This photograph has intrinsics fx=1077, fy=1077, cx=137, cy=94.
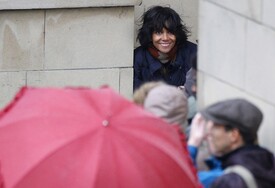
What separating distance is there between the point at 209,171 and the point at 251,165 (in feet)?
1.49

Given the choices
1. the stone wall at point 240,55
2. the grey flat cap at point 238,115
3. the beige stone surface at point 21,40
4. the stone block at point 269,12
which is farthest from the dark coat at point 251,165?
the beige stone surface at point 21,40

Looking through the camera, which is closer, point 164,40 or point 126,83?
point 164,40

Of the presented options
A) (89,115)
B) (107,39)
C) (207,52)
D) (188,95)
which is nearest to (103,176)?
(89,115)

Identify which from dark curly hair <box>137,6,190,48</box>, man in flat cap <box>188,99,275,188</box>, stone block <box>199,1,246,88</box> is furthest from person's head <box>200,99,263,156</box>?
dark curly hair <box>137,6,190,48</box>

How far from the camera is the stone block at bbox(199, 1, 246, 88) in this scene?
668 cm

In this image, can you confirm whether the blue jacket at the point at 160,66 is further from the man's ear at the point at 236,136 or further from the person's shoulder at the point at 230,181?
the person's shoulder at the point at 230,181

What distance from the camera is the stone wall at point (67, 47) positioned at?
10164mm

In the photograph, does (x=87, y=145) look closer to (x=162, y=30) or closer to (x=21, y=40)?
(x=162, y=30)

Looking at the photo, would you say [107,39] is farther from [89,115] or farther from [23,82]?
[89,115]

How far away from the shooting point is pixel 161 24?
10.0 metres

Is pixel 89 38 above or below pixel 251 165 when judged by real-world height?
above


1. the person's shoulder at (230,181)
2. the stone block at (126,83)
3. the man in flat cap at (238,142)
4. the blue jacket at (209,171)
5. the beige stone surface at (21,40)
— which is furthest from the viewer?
the stone block at (126,83)

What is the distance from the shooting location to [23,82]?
10.2 metres

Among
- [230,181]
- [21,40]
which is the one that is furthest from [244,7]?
[21,40]
